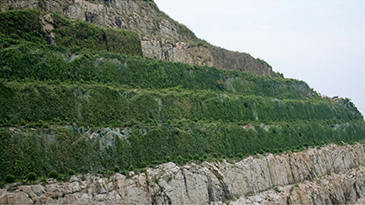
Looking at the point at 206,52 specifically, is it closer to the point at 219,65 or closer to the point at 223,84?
the point at 219,65

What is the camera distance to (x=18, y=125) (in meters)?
29.5

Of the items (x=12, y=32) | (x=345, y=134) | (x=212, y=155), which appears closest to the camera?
(x=12, y=32)

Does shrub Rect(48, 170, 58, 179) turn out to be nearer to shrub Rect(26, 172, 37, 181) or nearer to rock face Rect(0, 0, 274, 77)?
shrub Rect(26, 172, 37, 181)

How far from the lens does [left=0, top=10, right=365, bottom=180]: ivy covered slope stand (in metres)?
30.1

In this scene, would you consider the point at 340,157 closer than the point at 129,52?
No

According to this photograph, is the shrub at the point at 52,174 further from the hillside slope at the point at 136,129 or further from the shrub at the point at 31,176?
the shrub at the point at 31,176

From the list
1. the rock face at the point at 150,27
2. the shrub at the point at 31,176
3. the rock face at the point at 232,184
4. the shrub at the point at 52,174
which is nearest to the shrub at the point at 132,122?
the rock face at the point at 232,184

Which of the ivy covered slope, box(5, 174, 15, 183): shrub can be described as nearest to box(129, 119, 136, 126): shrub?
the ivy covered slope

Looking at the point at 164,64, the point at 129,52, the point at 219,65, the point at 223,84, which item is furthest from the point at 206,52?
the point at 129,52

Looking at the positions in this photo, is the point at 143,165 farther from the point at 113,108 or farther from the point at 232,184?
the point at 232,184

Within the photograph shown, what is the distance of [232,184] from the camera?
127 feet

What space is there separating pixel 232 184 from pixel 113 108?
14.3 m

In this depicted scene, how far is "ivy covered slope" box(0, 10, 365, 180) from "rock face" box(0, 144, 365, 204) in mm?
1763

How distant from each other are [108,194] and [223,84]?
1082 inches
